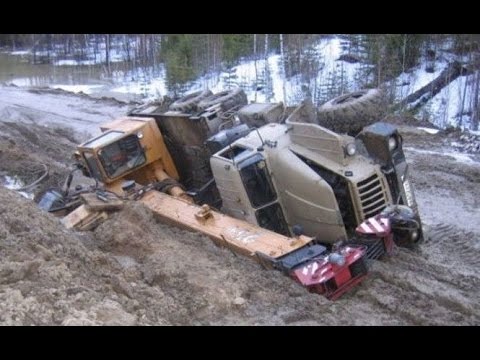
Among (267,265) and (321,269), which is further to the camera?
(267,265)

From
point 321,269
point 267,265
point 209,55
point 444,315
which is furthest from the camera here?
point 209,55

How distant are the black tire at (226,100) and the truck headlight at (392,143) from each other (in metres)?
3.86

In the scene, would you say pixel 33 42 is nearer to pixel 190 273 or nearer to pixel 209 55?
pixel 209 55

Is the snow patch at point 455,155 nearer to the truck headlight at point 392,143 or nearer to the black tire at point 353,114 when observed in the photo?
the black tire at point 353,114

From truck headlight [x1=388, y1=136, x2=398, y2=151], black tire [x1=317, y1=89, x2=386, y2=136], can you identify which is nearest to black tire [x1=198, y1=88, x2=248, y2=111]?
Answer: black tire [x1=317, y1=89, x2=386, y2=136]

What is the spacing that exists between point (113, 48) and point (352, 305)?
4444cm

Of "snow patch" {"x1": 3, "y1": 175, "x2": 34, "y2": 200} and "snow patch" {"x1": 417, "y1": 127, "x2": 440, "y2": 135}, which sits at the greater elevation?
"snow patch" {"x1": 417, "y1": 127, "x2": 440, "y2": 135}

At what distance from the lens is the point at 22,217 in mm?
8492

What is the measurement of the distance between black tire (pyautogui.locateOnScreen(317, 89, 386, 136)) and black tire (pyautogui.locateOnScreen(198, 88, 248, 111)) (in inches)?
112

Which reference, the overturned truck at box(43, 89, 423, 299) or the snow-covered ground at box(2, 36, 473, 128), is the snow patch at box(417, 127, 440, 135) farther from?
the overturned truck at box(43, 89, 423, 299)

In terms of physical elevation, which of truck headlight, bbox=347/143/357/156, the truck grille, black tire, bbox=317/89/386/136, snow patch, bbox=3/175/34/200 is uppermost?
black tire, bbox=317/89/386/136

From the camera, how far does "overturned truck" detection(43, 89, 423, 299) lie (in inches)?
322

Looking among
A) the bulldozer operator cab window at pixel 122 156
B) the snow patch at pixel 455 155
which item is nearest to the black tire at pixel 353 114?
the bulldozer operator cab window at pixel 122 156
